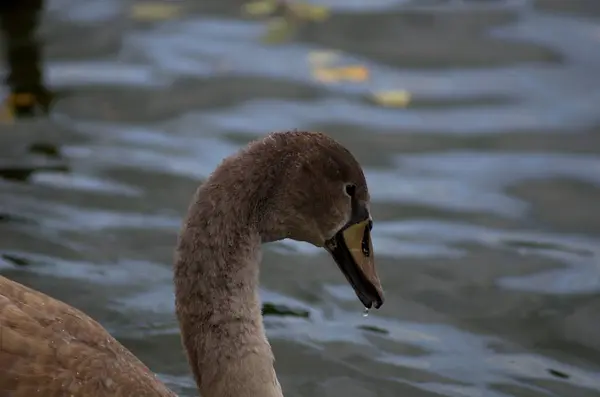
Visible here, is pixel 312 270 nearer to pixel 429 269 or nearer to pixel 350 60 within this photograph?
pixel 429 269

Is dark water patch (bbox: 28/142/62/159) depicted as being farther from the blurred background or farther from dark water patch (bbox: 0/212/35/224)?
dark water patch (bbox: 0/212/35/224)

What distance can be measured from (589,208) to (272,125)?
2.26 m

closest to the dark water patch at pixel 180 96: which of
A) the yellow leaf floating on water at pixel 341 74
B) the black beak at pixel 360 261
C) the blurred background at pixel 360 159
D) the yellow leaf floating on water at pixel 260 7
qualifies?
the blurred background at pixel 360 159

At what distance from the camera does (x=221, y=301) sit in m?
4.59

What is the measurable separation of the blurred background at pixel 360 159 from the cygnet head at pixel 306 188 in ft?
4.52

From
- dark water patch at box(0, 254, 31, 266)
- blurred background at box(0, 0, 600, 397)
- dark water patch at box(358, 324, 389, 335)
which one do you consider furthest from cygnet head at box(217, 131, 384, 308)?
dark water patch at box(0, 254, 31, 266)

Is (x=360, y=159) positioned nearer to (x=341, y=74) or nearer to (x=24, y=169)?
(x=341, y=74)

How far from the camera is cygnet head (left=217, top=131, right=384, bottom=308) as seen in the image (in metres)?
4.55

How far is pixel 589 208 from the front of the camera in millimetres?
7609

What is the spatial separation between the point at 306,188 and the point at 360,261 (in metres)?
0.42

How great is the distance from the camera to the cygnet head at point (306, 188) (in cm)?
455

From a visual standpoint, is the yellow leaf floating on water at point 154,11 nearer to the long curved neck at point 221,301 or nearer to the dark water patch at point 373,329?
the dark water patch at point 373,329

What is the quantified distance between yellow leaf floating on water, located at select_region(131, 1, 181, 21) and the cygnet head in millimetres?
5656

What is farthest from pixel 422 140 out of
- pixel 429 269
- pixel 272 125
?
pixel 429 269
